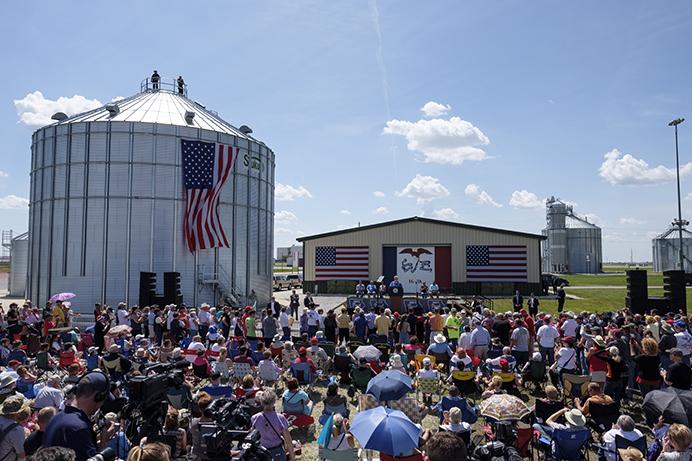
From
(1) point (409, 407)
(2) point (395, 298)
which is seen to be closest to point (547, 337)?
(1) point (409, 407)

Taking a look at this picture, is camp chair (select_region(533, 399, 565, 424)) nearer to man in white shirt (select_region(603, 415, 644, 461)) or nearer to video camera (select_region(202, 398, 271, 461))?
man in white shirt (select_region(603, 415, 644, 461))

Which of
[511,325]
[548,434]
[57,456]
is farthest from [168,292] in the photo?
[57,456]

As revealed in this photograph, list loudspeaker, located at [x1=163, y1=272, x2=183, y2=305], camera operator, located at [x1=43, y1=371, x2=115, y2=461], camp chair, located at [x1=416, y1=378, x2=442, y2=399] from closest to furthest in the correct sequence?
camera operator, located at [x1=43, y1=371, x2=115, y2=461]
camp chair, located at [x1=416, y1=378, x2=442, y2=399]
loudspeaker, located at [x1=163, y1=272, x2=183, y2=305]

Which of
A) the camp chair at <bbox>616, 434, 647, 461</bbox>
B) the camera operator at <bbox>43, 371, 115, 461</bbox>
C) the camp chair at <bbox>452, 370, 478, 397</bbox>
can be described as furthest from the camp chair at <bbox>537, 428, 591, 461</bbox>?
the camera operator at <bbox>43, 371, 115, 461</bbox>

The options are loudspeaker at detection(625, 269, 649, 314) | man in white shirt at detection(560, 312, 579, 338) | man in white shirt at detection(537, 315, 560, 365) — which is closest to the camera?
man in white shirt at detection(537, 315, 560, 365)

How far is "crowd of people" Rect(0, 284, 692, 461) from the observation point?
5559 mm

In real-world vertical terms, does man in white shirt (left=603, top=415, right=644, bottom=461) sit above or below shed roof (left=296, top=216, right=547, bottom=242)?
below

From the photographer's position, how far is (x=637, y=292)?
23047 millimetres

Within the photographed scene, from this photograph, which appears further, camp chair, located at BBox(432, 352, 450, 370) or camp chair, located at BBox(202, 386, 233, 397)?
camp chair, located at BBox(432, 352, 450, 370)

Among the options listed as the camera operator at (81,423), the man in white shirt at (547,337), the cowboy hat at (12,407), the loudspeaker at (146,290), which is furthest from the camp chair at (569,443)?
the loudspeaker at (146,290)

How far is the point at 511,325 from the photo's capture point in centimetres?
1527

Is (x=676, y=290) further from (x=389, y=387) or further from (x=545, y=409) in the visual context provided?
(x=389, y=387)

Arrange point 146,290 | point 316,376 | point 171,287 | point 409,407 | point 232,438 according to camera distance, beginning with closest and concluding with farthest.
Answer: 1. point 232,438
2. point 409,407
3. point 316,376
4. point 146,290
5. point 171,287

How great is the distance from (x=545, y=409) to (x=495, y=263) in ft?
110
